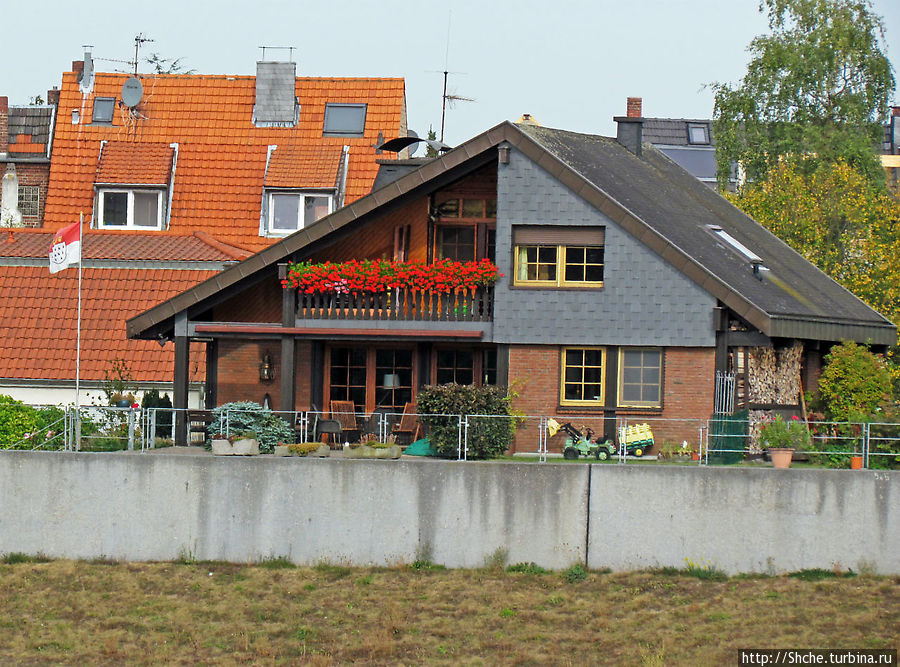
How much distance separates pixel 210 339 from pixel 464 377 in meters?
5.08

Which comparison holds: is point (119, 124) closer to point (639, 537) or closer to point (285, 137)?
point (285, 137)

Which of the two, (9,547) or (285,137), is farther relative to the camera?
(285,137)

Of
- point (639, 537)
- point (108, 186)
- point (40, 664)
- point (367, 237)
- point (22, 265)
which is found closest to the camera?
point (40, 664)

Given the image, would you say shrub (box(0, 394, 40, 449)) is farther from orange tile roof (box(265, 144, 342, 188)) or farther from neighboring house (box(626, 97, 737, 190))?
neighboring house (box(626, 97, 737, 190))

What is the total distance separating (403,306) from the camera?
30.5 m

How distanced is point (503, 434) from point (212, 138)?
23908 millimetres

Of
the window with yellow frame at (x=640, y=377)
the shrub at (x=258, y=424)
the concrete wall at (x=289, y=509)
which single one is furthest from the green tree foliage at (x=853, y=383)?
the shrub at (x=258, y=424)

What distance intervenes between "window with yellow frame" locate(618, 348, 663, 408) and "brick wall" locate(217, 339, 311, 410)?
23.2ft

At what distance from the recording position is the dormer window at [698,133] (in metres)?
74.2

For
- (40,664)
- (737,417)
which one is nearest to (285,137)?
(737,417)

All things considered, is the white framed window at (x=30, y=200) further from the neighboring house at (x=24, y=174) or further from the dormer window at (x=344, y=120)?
the dormer window at (x=344, y=120)

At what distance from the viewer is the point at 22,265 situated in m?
42.1

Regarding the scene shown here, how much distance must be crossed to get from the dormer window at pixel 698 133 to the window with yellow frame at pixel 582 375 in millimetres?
45761

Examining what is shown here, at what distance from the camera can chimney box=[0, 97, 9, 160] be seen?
168 ft
